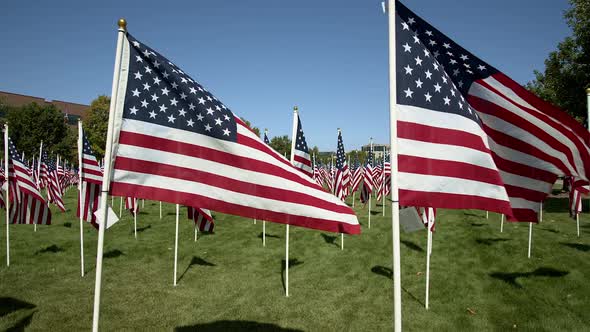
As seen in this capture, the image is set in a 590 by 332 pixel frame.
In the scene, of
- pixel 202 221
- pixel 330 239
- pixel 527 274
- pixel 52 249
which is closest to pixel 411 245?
pixel 330 239

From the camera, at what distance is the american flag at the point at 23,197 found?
40.3 feet

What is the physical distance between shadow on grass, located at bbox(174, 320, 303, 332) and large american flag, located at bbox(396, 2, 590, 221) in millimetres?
5562

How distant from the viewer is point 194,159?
502 centimetres

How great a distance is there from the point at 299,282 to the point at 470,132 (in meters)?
8.49

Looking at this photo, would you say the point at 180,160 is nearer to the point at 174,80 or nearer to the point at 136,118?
the point at 136,118

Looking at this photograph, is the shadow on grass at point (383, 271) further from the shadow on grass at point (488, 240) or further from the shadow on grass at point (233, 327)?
the shadow on grass at point (488, 240)

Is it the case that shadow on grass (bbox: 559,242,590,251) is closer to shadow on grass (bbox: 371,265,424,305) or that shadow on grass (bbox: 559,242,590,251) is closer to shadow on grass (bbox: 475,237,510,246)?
shadow on grass (bbox: 475,237,510,246)

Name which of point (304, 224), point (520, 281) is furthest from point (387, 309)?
point (304, 224)

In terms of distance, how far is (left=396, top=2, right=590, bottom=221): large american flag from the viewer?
4.25m

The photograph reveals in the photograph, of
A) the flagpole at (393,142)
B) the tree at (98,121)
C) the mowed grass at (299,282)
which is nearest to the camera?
the flagpole at (393,142)

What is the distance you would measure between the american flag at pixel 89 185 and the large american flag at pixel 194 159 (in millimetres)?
7631

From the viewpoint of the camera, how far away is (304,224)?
15.5ft

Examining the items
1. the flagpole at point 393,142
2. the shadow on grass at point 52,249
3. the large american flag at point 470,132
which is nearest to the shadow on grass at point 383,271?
the large american flag at point 470,132

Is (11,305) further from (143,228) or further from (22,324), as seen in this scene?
(143,228)
